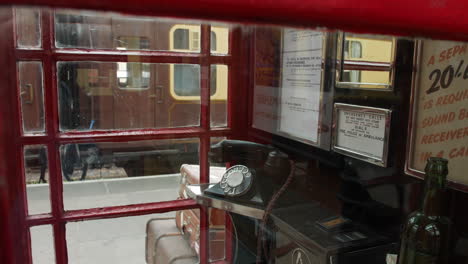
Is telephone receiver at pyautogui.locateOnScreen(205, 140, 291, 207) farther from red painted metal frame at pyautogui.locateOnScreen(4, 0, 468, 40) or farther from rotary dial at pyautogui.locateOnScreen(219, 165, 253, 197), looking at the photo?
red painted metal frame at pyautogui.locateOnScreen(4, 0, 468, 40)

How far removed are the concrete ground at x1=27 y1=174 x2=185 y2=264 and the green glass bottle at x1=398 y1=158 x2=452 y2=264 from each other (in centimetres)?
105

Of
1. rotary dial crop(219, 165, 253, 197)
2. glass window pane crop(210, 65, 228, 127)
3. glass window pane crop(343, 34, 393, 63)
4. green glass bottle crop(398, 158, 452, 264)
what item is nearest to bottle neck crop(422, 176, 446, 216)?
green glass bottle crop(398, 158, 452, 264)

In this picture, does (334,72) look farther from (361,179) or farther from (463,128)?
(463,128)

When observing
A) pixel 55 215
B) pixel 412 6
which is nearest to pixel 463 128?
pixel 412 6

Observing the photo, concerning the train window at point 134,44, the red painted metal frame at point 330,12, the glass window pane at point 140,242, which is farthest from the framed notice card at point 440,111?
the glass window pane at point 140,242

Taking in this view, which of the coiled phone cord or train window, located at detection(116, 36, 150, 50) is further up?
train window, located at detection(116, 36, 150, 50)

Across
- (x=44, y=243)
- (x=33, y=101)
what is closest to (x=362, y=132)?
(x=33, y=101)

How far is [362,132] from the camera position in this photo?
1155 millimetres

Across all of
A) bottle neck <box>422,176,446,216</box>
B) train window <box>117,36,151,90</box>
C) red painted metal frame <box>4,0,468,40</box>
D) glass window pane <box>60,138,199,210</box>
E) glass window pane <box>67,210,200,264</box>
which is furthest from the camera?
glass window pane <box>67,210,200,264</box>

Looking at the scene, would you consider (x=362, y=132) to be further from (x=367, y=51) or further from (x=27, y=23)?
(x=27, y=23)

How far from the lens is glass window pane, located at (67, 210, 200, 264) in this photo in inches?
65.7

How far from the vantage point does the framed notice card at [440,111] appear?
913 mm

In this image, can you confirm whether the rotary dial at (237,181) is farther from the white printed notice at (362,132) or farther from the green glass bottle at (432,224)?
the green glass bottle at (432,224)

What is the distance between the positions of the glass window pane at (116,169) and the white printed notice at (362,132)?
62 centimetres
